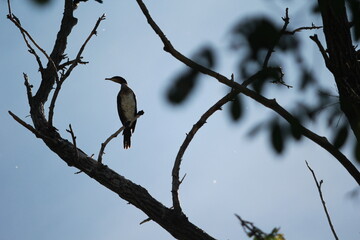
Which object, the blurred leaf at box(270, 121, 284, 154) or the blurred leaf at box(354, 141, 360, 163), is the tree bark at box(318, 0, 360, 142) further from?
the blurred leaf at box(270, 121, 284, 154)

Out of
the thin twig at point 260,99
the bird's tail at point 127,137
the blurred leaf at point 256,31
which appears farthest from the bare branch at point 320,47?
the bird's tail at point 127,137

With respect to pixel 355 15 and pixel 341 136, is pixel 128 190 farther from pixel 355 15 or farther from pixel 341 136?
pixel 355 15

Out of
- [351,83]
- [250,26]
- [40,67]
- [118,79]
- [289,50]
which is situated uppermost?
[118,79]

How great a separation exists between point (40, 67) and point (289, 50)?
10.7ft

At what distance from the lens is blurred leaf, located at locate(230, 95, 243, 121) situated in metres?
1.39

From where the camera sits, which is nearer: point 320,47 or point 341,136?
point 341,136

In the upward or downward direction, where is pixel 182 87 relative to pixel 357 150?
downward

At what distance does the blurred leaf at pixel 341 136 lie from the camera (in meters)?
1.41

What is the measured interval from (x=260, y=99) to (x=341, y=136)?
11.1 inches

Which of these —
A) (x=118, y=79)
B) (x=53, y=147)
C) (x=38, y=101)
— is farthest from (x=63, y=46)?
(x=118, y=79)

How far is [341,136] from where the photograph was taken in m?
1.42

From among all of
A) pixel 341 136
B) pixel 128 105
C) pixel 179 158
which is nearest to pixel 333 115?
pixel 341 136

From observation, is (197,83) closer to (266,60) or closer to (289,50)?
(266,60)

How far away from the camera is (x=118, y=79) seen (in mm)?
9914
